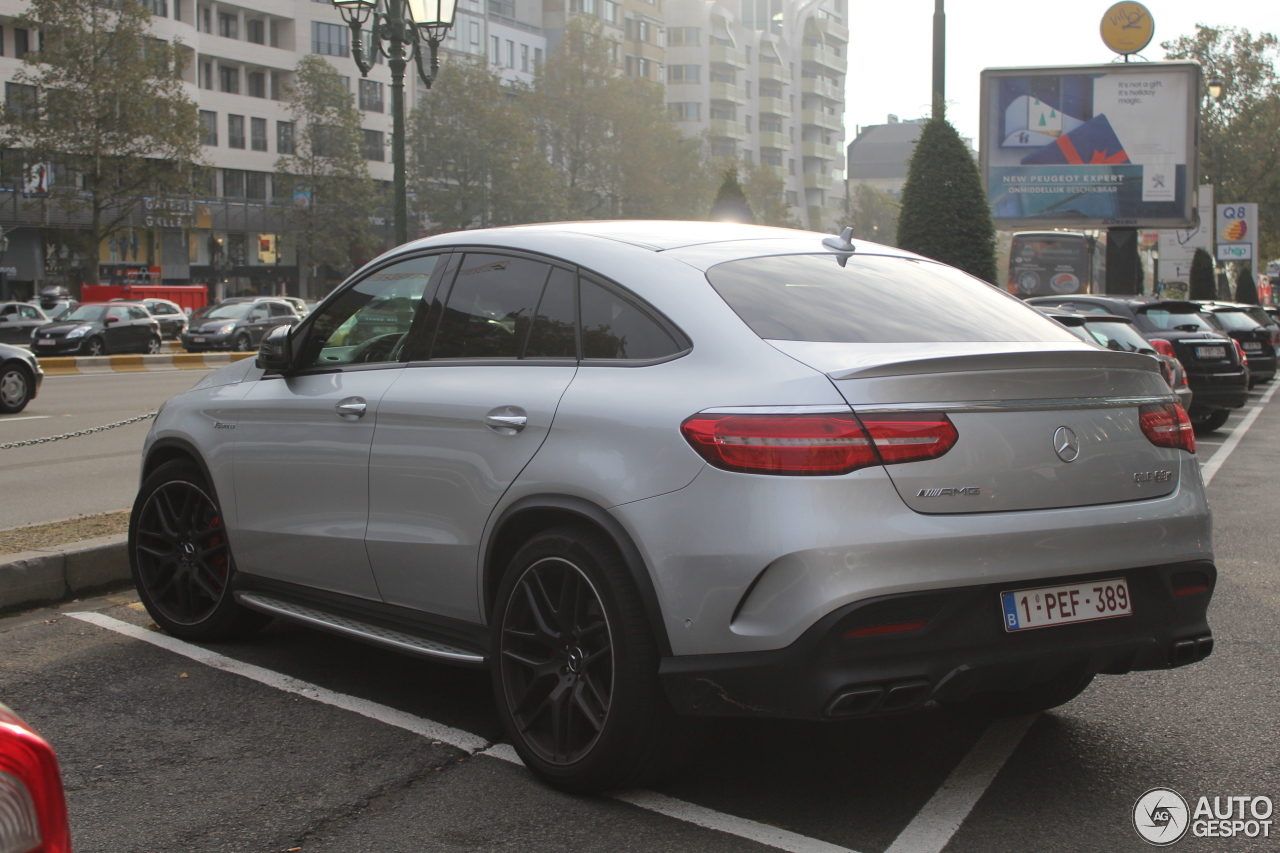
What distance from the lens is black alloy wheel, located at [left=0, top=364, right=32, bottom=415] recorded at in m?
17.0

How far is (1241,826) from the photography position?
3.63 meters

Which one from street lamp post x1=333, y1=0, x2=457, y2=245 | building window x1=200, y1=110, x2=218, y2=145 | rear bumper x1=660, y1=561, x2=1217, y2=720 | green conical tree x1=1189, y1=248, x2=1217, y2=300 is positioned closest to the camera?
rear bumper x1=660, y1=561, x2=1217, y2=720

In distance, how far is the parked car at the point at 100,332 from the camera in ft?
107

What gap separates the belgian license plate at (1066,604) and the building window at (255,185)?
231ft

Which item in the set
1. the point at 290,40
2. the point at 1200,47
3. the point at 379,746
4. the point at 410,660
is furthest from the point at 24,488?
the point at 290,40

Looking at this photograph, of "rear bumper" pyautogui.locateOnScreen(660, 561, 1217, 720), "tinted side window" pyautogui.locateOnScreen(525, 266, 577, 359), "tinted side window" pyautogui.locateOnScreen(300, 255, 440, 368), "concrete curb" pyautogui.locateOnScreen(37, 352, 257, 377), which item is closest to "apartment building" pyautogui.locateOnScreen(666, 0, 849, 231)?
"concrete curb" pyautogui.locateOnScreen(37, 352, 257, 377)

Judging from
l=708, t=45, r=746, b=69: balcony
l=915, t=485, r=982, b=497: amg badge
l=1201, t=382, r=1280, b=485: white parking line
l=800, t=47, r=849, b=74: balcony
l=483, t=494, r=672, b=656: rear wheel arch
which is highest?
l=800, t=47, r=849, b=74: balcony

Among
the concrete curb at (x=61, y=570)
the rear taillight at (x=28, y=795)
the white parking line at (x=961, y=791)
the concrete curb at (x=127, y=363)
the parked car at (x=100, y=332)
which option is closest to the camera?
the rear taillight at (x=28, y=795)

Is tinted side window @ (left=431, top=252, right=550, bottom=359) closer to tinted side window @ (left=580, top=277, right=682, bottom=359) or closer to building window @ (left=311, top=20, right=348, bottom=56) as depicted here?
tinted side window @ (left=580, top=277, right=682, bottom=359)

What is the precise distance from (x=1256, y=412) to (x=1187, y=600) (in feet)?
60.0

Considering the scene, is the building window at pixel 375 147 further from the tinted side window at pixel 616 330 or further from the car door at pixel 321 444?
the tinted side window at pixel 616 330

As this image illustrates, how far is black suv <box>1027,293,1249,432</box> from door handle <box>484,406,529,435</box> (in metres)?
12.9

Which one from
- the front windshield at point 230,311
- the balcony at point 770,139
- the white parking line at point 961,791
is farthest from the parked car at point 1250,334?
the balcony at point 770,139

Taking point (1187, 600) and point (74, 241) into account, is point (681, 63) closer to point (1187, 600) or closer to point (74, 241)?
point (74, 241)
